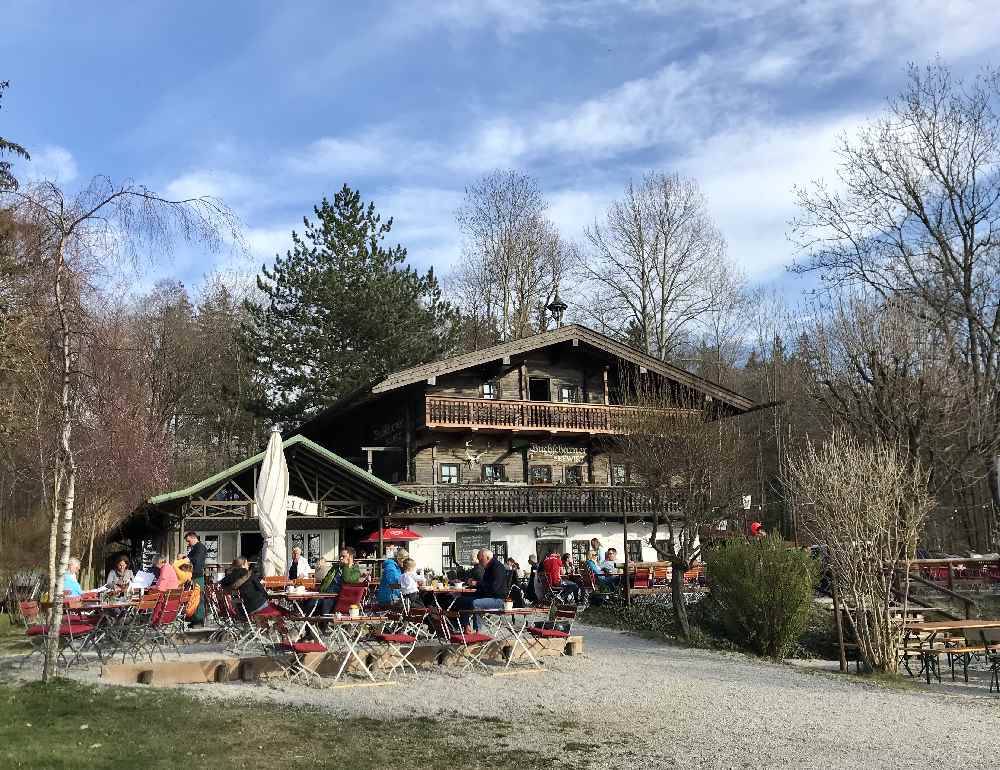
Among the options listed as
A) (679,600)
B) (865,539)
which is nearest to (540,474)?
(679,600)

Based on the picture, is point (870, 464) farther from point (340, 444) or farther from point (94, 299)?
point (340, 444)

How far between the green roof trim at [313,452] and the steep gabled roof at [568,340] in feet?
13.6

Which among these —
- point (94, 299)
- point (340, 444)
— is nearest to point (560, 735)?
point (94, 299)

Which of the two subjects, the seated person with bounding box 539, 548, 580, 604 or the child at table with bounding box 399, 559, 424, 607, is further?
the seated person with bounding box 539, 548, 580, 604

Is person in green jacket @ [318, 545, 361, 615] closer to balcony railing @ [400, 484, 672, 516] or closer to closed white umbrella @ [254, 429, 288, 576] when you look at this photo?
closed white umbrella @ [254, 429, 288, 576]

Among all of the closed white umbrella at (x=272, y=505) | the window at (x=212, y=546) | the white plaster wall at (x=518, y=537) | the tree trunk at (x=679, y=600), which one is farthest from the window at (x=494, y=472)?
the tree trunk at (x=679, y=600)

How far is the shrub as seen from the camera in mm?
14070

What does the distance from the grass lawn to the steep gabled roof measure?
711 inches

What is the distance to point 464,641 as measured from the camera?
454 inches

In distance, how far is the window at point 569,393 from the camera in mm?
30672

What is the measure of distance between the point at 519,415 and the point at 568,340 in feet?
8.74

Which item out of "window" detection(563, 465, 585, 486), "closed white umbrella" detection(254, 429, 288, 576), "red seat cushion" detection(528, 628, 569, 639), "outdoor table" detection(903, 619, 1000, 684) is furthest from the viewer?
"window" detection(563, 465, 585, 486)

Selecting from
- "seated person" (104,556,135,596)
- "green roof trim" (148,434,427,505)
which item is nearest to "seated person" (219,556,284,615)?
"seated person" (104,556,135,596)

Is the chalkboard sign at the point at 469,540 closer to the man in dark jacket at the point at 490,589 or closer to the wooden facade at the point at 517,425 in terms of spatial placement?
the wooden facade at the point at 517,425
